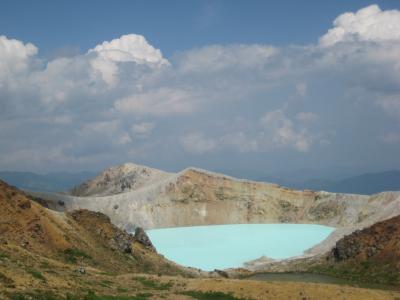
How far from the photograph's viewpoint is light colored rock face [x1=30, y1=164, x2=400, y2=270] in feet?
341

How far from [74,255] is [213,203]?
2571 inches

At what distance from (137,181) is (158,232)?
3345 cm

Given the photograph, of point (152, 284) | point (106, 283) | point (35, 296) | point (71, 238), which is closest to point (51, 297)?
point (35, 296)

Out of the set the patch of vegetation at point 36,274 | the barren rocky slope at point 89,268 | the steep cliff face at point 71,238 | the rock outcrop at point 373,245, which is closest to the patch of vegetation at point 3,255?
the barren rocky slope at point 89,268

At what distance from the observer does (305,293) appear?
110 ft

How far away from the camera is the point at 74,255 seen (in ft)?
157

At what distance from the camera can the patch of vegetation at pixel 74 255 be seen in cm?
4662

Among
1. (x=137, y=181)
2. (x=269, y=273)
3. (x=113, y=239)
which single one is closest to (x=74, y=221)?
(x=113, y=239)

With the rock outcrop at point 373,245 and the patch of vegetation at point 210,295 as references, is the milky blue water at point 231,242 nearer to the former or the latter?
the rock outcrop at point 373,245

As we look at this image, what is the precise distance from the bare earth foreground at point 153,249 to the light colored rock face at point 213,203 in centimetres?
21

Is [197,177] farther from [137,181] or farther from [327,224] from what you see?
[327,224]

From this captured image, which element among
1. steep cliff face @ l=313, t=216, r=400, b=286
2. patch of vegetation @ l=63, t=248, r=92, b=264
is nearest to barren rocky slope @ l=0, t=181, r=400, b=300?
patch of vegetation @ l=63, t=248, r=92, b=264

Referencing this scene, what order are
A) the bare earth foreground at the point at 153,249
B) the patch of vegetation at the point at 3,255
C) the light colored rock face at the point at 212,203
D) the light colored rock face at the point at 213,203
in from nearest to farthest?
the bare earth foreground at the point at 153,249
the patch of vegetation at the point at 3,255
the light colored rock face at the point at 213,203
the light colored rock face at the point at 212,203

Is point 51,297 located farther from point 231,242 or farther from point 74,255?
point 231,242
